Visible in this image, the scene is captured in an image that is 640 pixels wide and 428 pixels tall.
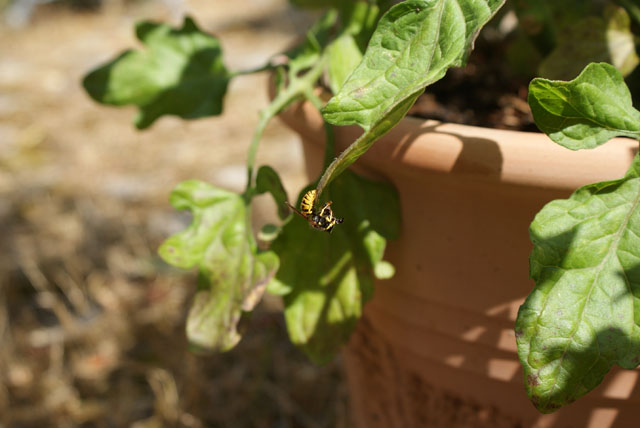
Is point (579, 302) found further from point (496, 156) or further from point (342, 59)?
point (342, 59)

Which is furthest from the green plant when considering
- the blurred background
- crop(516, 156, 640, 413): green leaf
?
the blurred background

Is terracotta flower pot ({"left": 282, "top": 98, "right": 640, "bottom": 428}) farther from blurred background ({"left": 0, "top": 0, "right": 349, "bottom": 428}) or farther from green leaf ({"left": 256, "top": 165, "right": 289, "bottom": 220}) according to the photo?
blurred background ({"left": 0, "top": 0, "right": 349, "bottom": 428})

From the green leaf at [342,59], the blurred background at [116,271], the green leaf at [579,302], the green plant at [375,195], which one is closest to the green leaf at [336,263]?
the green plant at [375,195]

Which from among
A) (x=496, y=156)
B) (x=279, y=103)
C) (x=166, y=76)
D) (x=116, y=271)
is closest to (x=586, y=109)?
(x=496, y=156)

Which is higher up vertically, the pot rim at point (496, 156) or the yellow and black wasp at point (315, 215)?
the pot rim at point (496, 156)

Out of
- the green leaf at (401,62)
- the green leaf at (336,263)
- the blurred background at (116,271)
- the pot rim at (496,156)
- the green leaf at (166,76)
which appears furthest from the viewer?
the blurred background at (116,271)

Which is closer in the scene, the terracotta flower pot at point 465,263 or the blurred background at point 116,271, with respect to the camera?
the terracotta flower pot at point 465,263

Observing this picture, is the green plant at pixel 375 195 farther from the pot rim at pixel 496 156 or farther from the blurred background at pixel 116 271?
the blurred background at pixel 116 271

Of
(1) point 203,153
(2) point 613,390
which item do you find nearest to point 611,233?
(2) point 613,390
